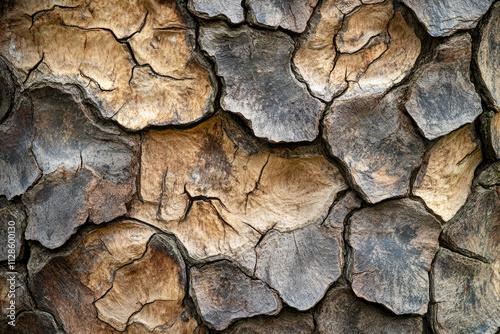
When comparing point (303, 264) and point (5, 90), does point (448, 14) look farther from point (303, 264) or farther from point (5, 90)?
point (5, 90)

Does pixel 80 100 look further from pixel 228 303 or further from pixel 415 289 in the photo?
pixel 415 289

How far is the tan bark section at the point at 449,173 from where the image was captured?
2.86 ft

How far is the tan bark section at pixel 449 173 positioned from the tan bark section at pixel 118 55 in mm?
536

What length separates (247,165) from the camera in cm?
90

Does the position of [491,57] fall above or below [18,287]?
above

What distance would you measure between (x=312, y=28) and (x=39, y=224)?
2.50ft

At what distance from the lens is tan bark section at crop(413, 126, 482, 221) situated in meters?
0.87

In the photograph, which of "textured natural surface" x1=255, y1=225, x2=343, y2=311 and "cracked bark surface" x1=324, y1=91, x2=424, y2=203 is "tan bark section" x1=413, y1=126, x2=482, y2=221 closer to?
"cracked bark surface" x1=324, y1=91, x2=424, y2=203

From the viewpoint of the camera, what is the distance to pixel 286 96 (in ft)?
2.74

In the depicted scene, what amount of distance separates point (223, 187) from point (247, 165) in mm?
78

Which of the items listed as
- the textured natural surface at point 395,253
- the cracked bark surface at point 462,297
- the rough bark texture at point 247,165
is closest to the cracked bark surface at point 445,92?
the rough bark texture at point 247,165

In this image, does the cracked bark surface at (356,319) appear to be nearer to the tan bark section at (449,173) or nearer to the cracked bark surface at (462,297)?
the cracked bark surface at (462,297)

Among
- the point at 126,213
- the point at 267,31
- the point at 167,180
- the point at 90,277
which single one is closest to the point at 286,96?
the point at 267,31

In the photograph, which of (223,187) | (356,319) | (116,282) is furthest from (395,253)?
(116,282)
